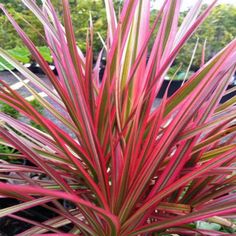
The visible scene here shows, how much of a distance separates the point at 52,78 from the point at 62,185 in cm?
20

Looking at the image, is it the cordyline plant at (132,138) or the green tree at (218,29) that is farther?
the green tree at (218,29)

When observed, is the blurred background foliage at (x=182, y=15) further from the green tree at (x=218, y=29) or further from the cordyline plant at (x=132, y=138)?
the cordyline plant at (x=132, y=138)

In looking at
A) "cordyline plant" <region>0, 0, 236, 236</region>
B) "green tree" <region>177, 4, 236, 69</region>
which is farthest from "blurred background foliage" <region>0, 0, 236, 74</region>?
"cordyline plant" <region>0, 0, 236, 236</region>

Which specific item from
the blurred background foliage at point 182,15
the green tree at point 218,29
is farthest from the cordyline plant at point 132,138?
the green tree at point 218,29

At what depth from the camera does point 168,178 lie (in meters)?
0.57

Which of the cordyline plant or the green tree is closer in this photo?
the cordyline plant

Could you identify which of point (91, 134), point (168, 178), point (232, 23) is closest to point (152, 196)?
point (168, 178)

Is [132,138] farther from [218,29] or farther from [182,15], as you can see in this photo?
[218,29]

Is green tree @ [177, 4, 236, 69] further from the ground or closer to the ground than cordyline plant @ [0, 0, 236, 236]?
closer to the ground

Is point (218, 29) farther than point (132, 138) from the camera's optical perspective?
Yes

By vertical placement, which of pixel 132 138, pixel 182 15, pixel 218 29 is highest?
pixel 132 138

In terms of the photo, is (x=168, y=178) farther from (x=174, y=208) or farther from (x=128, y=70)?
(x=128, y=70)

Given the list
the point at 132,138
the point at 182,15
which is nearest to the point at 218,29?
the point at 182,15

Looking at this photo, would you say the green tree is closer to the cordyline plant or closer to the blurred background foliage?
the blurred background foliage
